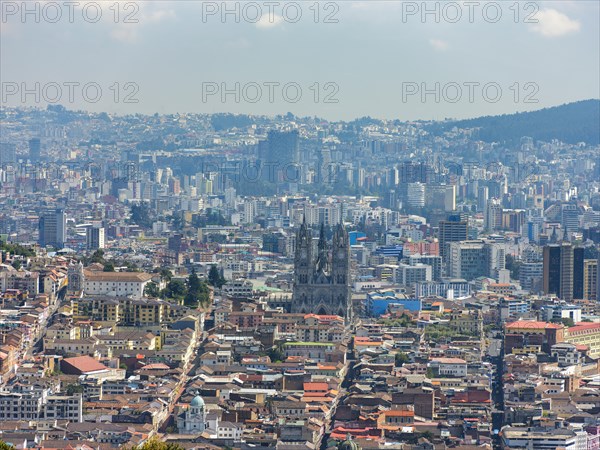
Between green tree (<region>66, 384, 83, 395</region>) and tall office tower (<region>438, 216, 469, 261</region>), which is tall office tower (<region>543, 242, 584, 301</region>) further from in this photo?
green tree (<region>66, 384, 83, 395</region>)

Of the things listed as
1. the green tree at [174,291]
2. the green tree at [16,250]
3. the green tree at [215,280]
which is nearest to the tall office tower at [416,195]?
the green tree at [215,280]

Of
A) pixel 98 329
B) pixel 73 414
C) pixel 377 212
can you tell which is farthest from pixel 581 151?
pixel 73 414

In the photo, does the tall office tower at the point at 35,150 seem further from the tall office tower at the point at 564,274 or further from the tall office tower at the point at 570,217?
the tall office tower at the point at 564,274

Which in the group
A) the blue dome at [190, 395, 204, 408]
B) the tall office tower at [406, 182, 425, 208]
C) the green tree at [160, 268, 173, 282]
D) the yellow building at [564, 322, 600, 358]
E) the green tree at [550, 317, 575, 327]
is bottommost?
the blue dome at [190, 395, 204, 408]

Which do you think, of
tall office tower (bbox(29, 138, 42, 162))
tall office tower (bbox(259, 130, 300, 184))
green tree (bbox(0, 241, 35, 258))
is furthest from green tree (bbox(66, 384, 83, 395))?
tall office tower (bbox(29, 138, 42, 162))

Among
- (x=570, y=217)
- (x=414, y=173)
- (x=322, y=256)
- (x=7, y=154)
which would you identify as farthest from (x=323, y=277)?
(x=7, y=154)

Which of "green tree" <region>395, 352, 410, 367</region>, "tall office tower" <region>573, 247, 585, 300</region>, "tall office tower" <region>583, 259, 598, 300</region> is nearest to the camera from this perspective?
"green tree" <region>395, 352, 410, 367</region>
